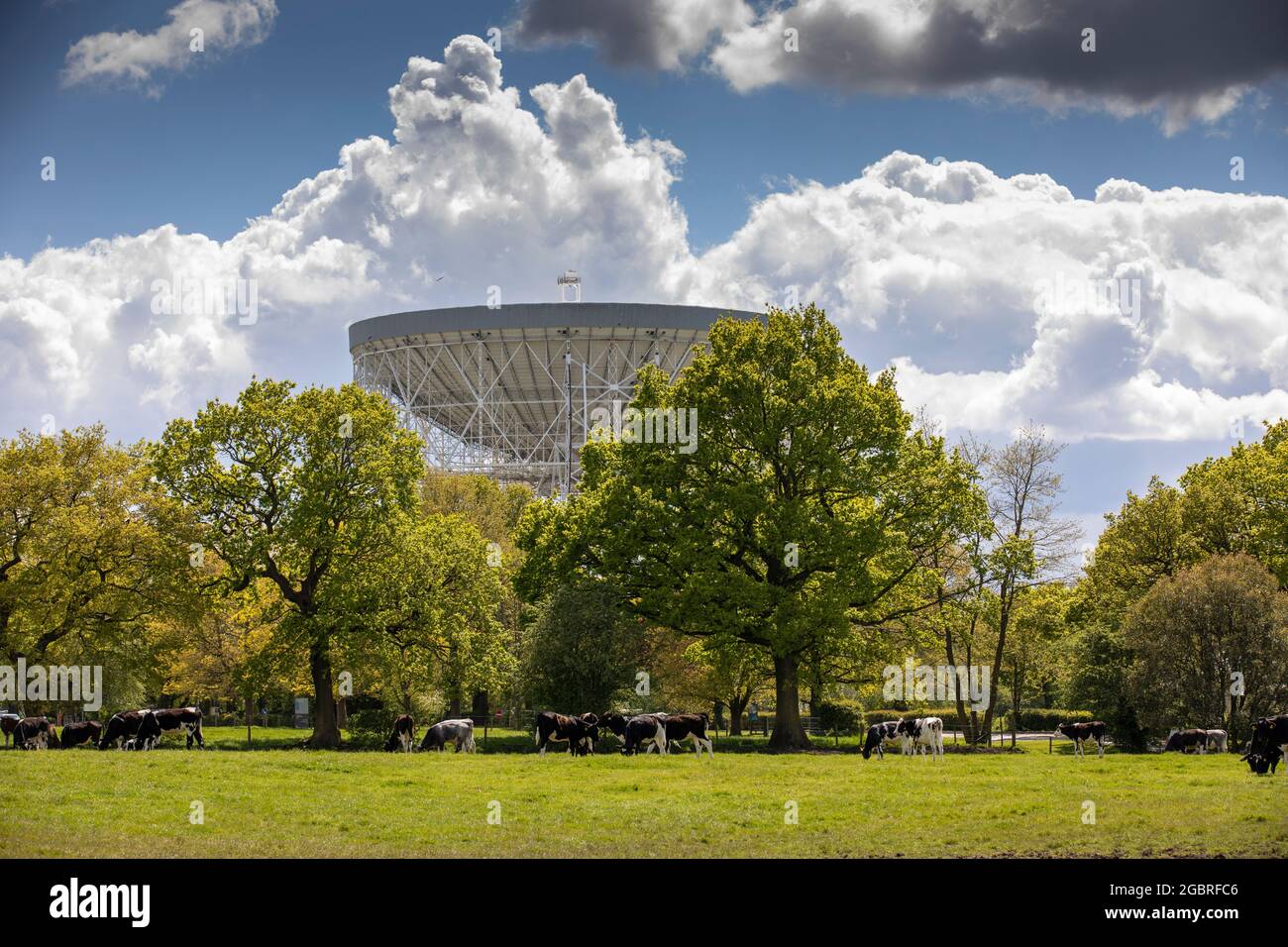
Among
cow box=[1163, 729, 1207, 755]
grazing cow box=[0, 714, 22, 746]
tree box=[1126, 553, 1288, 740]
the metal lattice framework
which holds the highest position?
the metal lattice framework

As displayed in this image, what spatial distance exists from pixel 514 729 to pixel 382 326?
33.2 m

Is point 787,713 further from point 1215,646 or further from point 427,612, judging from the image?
point 1215,646

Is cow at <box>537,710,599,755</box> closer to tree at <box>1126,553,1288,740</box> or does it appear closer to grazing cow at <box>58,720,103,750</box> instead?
grazing cow at <box>58,720,103,750</box>

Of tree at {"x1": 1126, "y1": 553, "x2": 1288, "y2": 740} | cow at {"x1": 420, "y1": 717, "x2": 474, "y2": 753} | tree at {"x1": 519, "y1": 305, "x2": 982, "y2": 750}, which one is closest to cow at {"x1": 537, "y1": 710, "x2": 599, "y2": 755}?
cow at {"x1": 420, "y1": 717, "x2": 474, "y2": 753}

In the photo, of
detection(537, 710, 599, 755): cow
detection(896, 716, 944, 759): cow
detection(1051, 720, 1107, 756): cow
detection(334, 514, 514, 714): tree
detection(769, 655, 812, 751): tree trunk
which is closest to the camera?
detection(537, 710, 599, 755): cow

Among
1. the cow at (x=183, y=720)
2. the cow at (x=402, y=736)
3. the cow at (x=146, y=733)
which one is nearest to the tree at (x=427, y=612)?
the cow at (x=402, y=736)

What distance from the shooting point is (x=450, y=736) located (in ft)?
123

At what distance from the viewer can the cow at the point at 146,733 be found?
35375 millimetres

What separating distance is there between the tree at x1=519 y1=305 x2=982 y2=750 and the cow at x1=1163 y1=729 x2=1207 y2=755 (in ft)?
27.0

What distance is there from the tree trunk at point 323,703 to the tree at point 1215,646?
24.9 meters

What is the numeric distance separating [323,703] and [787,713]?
47.3 ft

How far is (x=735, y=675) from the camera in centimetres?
5309

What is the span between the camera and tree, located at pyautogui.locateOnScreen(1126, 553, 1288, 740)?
39.0m
